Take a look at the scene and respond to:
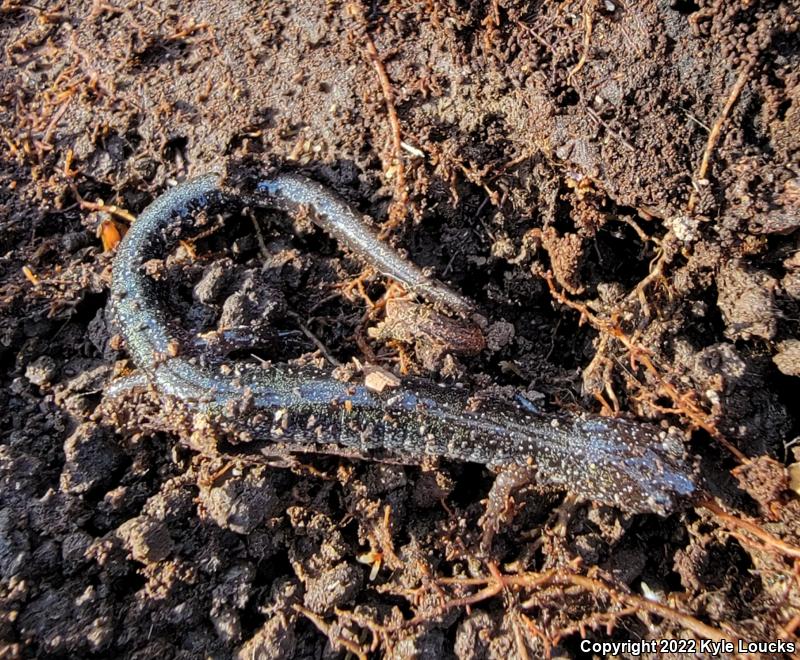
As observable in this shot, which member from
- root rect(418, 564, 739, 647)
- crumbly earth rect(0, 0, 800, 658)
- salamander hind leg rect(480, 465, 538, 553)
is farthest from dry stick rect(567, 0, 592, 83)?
root rect(418, 564, 739, 647)

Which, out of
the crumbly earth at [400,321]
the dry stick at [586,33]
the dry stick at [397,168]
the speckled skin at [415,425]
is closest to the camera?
the crumbly earth at [400,321]

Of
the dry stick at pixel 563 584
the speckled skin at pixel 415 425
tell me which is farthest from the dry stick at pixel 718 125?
the dry stick at pixel 563 584

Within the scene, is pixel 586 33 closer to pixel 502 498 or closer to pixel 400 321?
pixel 400 321

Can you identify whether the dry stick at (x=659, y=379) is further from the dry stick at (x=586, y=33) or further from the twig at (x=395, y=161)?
the dry stick at (x=586, y=33)

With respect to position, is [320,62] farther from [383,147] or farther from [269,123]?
[383,147]

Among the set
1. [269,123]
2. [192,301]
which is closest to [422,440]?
[192,301]

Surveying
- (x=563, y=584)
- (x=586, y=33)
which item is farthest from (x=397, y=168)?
(x=563, y=584)

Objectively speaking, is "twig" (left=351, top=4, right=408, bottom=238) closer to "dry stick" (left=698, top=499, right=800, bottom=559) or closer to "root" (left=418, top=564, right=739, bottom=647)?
"root" (left=418, top=564, right=739, bottom=647)
